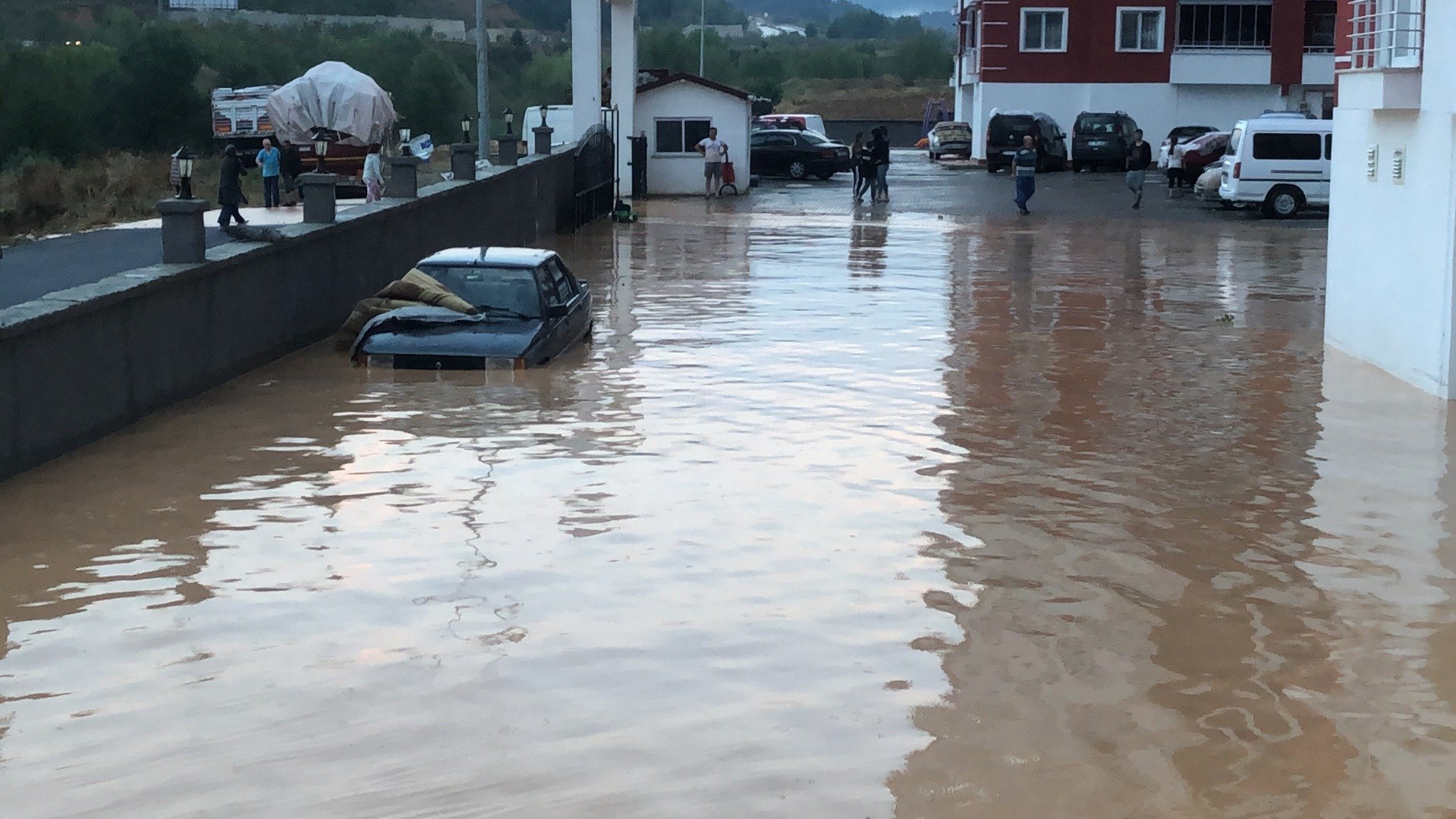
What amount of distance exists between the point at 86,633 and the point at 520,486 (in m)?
3.65

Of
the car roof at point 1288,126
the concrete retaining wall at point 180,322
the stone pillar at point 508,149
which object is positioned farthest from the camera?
the car roof at point 1288,126

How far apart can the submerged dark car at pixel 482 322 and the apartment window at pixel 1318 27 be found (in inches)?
1924

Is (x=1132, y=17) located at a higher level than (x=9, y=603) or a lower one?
higher

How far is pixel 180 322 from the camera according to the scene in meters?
14.5

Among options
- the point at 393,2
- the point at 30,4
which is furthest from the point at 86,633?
the point at 393,2

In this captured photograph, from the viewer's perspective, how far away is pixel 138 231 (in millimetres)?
29766

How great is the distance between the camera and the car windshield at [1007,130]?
5400 cm

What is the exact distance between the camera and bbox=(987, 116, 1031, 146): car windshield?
54000 mm

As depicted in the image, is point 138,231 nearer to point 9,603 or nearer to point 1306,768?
point 9,603

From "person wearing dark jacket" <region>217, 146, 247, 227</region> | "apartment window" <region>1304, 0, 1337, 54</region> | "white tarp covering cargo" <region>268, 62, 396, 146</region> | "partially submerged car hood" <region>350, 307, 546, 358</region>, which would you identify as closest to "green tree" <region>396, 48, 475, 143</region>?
"apartment window" <region>1304, 0, 1337, 54</region>

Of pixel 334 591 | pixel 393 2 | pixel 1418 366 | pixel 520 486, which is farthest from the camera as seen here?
pixel 393 2

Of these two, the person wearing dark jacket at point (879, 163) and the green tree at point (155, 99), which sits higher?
the green tree at point (155, 99)

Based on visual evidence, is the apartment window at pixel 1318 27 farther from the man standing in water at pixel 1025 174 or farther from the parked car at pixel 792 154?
the man standing in water at pixel 1025 174

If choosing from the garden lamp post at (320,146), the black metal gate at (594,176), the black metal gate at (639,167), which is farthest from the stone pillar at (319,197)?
the black metal gate at (639,167)
